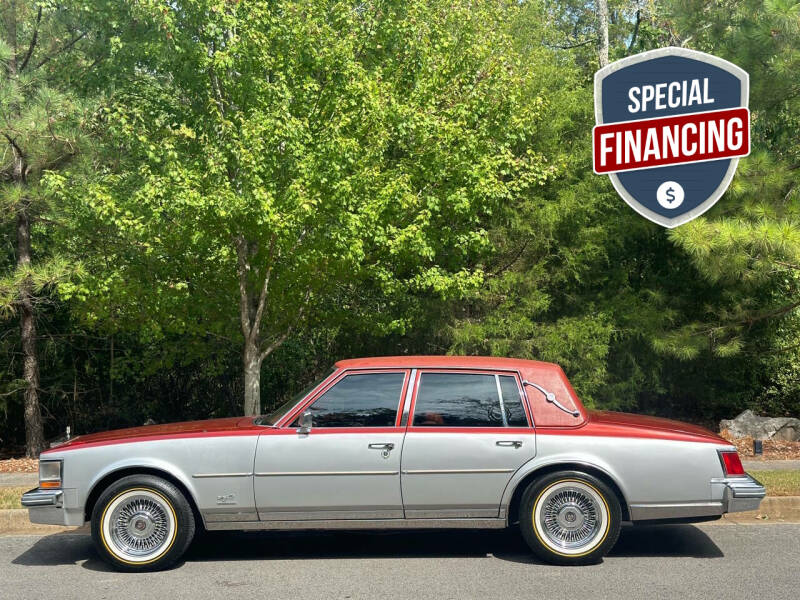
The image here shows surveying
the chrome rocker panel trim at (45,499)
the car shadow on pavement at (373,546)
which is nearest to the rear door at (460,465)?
the car shadow on pavement at (373,546)

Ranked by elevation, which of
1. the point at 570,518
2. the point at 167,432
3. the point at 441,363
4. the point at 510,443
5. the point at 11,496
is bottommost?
the point at 11,496

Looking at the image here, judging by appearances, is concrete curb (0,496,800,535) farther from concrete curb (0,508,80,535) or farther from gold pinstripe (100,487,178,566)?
gold pinstripe (100,487,178,566)

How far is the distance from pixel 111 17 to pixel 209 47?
129 cm

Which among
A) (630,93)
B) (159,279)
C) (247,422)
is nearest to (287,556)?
(247,422)

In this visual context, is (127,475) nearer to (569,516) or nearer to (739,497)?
(569,516)

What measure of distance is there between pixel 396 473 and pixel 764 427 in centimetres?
1034

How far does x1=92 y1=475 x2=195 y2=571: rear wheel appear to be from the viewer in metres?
6.80

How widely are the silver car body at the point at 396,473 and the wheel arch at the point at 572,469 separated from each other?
11 mm

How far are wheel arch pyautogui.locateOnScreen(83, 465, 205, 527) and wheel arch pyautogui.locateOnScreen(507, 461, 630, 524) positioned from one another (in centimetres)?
238

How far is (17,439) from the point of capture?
54.9 ft

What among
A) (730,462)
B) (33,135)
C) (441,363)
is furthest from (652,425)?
(33,135)

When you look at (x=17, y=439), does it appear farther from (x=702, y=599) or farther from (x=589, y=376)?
(x=702, y=599)

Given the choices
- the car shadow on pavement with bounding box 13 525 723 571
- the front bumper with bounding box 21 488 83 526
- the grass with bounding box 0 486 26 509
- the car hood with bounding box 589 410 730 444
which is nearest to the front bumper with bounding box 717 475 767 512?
the car hood with bounding box 589 410 730 444

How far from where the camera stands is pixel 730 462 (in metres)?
6.87
